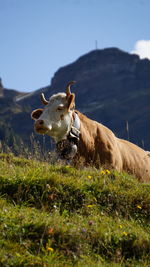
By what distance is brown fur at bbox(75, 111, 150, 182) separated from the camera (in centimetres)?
1091

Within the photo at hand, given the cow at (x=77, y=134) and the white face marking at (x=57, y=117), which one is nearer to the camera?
the white face marking at (x=57, y=117)

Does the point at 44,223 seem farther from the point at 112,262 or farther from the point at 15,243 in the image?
the point at 112,262

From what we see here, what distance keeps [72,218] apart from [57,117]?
14.5 ft

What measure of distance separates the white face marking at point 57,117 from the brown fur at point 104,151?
51 cm

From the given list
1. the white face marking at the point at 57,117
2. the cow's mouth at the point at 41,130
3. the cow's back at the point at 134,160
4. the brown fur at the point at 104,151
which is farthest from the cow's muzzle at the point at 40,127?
the cow's back at the point at 134,160

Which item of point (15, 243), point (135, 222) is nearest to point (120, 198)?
point (135, 222)

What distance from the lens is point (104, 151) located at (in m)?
11.0

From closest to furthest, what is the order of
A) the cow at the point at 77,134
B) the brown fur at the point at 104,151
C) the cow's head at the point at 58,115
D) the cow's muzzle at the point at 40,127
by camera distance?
the cow's muzzle at the point at 40,127 < the cow's head at the point at 58,115 < the cow at the point at 77,134 < the brown fur at the point at 104,151

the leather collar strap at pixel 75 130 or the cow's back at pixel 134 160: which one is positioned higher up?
the leather collar strap at pixel 75 130

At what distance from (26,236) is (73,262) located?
71cm

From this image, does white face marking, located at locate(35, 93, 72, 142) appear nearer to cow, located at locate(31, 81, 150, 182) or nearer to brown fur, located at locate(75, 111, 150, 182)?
cow, located at locate(31, 81, 150, 182)

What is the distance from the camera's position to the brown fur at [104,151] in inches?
430

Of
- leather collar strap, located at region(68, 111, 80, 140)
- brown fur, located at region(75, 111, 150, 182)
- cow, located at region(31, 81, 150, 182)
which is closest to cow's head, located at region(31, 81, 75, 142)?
cow, located at region(31, 81, 150, 182)

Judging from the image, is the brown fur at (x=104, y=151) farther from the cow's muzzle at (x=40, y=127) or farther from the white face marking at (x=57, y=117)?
the cow's muzzle at (x=40, y=127)
